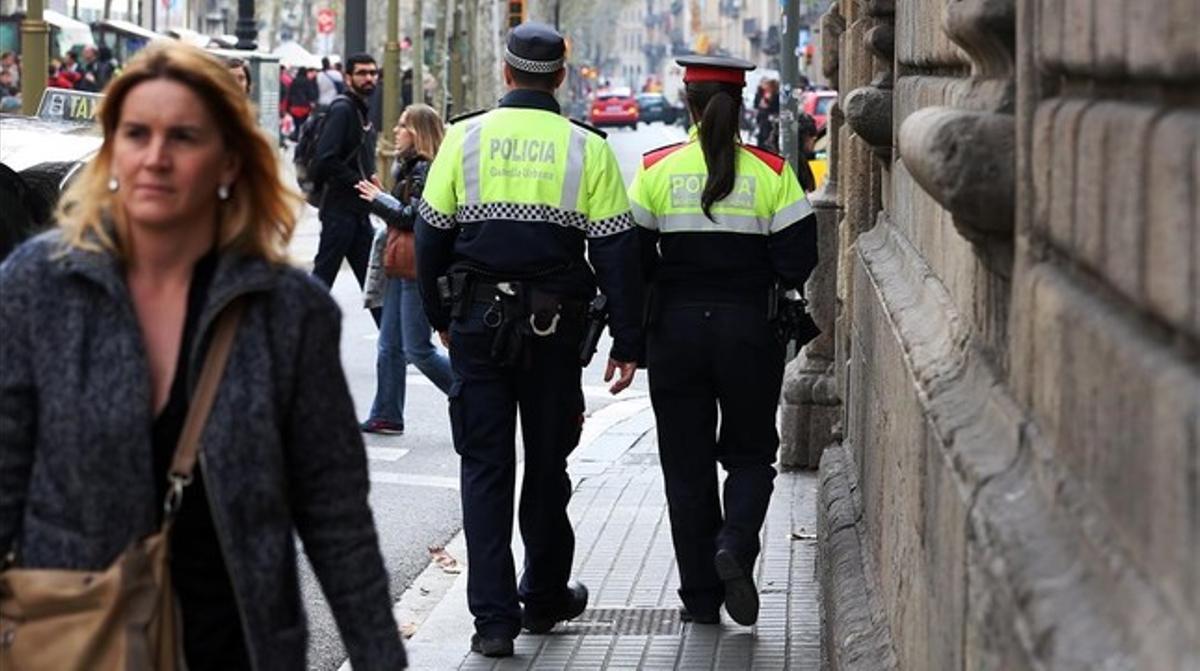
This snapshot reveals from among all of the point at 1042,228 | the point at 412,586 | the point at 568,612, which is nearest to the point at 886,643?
the point at 1042,228

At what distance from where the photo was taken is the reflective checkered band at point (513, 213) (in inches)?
303

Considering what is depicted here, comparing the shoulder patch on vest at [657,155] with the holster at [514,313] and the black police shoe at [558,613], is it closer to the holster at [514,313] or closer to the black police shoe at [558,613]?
the holster at [514,313]

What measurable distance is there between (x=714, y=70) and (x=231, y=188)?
461 centimetres

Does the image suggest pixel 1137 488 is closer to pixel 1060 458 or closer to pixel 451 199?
pixel 1060 458

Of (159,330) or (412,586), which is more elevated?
(159,330)

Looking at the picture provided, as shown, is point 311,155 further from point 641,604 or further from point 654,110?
point 654,110

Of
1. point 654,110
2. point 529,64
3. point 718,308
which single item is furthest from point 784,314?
point 654,110

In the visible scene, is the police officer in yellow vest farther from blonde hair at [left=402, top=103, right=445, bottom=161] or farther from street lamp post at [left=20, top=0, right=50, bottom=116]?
street lamp post at [left=20, top=0, right=50, bottom=116]

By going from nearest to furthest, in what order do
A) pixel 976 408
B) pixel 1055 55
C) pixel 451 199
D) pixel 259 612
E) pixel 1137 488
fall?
pixel 1137 488 < pixel 1055 55 < pixel 259 612 < pixel 976 408 < pixel 451 199

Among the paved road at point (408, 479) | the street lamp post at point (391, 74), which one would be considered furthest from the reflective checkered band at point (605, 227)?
the street lamp post at point (391, 74)

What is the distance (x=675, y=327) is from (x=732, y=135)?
24.3 inches

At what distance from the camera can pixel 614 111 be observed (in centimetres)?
10662

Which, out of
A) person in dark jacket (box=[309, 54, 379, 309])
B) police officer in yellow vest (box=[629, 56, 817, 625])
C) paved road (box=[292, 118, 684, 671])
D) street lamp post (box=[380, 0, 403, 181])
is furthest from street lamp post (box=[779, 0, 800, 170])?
street lamp post (box=[380, 0, 403, 181])

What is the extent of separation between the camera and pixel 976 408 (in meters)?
4.09
